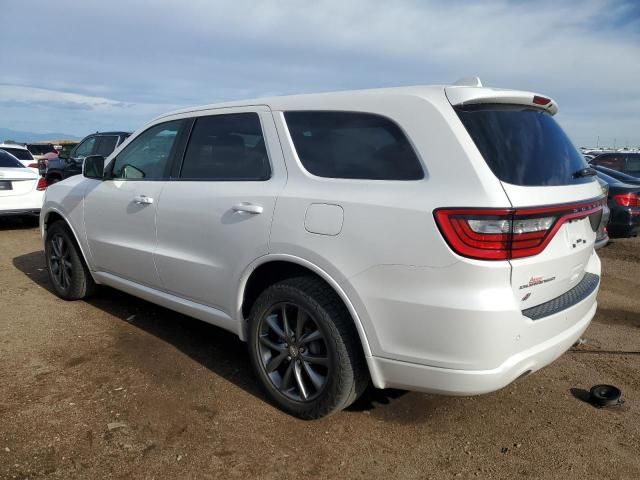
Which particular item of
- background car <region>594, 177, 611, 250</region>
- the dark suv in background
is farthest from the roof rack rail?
the dark suv in background

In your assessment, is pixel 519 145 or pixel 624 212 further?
pixel 624 212

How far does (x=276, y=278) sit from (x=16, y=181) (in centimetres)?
786

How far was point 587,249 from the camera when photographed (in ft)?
9.28

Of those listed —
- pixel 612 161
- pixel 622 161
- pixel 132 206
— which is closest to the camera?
pixel 132 206

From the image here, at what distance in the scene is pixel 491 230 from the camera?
2232mm

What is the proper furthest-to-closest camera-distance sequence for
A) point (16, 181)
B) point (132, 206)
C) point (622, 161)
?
point (622, 161), point (16, 181), point (132, 206)

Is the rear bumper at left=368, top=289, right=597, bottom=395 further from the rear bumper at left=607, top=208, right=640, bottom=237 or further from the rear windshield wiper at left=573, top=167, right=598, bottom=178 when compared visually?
the rear bumper at left=607, top=208, right=640, bottom=237

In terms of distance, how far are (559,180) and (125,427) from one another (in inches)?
104

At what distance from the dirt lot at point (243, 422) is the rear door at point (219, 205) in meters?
0.59

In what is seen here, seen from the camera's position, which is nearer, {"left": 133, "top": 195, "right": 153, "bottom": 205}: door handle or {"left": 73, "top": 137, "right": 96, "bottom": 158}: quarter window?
{"left": 133, "top": 195, "right": 153, "bottom": 205}: door handle

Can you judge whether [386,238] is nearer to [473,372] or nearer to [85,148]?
[473,372]

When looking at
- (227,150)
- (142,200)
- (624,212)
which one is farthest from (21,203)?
(624,212)

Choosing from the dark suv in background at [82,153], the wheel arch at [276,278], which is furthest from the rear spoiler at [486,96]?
the dark suv in background at [82,153]

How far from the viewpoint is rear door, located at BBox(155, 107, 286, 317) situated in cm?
305
